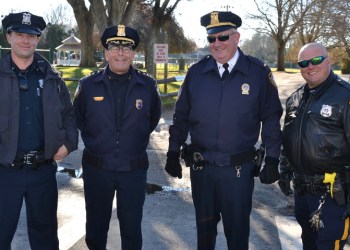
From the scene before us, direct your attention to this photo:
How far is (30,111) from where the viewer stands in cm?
338

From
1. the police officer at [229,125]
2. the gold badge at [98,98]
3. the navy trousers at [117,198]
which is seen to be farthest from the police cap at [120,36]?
the navy trousers at [117,198]

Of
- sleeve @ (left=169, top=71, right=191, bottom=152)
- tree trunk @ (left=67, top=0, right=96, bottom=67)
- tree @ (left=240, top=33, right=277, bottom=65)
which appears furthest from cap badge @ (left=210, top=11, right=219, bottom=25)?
tree @ (left=240, top=33, right=277, bottom=65)

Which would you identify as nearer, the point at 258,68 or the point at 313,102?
the point at 313,102

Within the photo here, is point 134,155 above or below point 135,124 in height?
below

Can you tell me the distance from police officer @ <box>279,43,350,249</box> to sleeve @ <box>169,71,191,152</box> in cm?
88

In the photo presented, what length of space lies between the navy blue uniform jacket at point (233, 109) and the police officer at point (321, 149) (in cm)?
21

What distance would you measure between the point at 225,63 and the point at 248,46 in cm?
8556

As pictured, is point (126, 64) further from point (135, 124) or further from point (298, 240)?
point (298, 240)

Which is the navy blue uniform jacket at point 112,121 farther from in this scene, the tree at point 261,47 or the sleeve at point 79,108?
the tree at point 261,47

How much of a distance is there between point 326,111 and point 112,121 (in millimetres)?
1677

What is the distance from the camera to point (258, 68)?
3.56 metres

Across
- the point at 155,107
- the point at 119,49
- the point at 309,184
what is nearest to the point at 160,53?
the point at 155,107

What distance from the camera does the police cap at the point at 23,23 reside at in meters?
3.38

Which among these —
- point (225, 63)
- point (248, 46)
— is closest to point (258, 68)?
point (225, 63)
